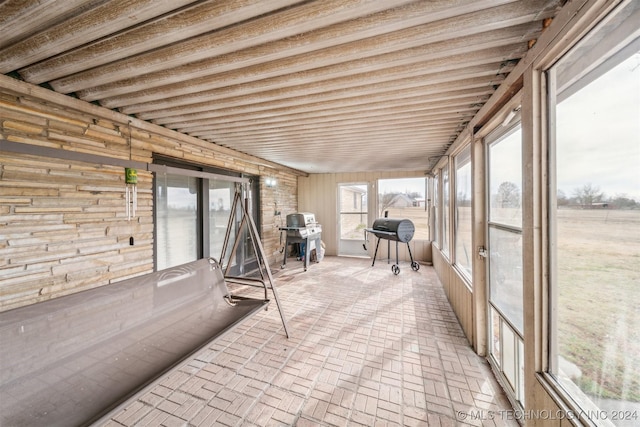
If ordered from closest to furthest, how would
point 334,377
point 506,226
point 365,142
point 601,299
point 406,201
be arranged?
point 601,299 → point 506,226 → point 334,377 → point 365,142 → point 406,201

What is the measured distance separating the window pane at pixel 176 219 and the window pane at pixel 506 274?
158 inches

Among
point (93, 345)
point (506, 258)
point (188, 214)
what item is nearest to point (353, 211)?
point (188, 214)

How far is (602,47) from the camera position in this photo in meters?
0.98

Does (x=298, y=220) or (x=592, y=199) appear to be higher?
(x=592, y=199)

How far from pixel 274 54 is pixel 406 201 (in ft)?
18.9

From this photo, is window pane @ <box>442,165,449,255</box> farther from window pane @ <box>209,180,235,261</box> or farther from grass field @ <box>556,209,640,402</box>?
window pane @ <box>209,180,235,261</box>

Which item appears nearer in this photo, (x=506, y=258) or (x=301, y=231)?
(x=506, y=258)

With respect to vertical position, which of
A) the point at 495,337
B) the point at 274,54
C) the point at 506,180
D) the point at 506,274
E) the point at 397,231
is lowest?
the point at 495,337

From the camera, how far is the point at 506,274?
1938mm

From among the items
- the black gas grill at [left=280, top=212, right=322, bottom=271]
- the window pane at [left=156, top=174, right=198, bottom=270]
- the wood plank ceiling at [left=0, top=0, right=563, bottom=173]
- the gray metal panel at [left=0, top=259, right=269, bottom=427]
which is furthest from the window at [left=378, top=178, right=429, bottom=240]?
the gray metal panel at [left=0, top=259, right=269, bottom=427]

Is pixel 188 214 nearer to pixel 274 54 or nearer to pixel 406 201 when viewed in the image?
pixel 274 54

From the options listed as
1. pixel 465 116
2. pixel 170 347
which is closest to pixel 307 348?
pixel 170 347

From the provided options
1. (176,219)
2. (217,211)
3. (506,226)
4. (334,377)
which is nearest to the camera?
(506,226)

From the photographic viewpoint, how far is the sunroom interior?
1.03 meters
